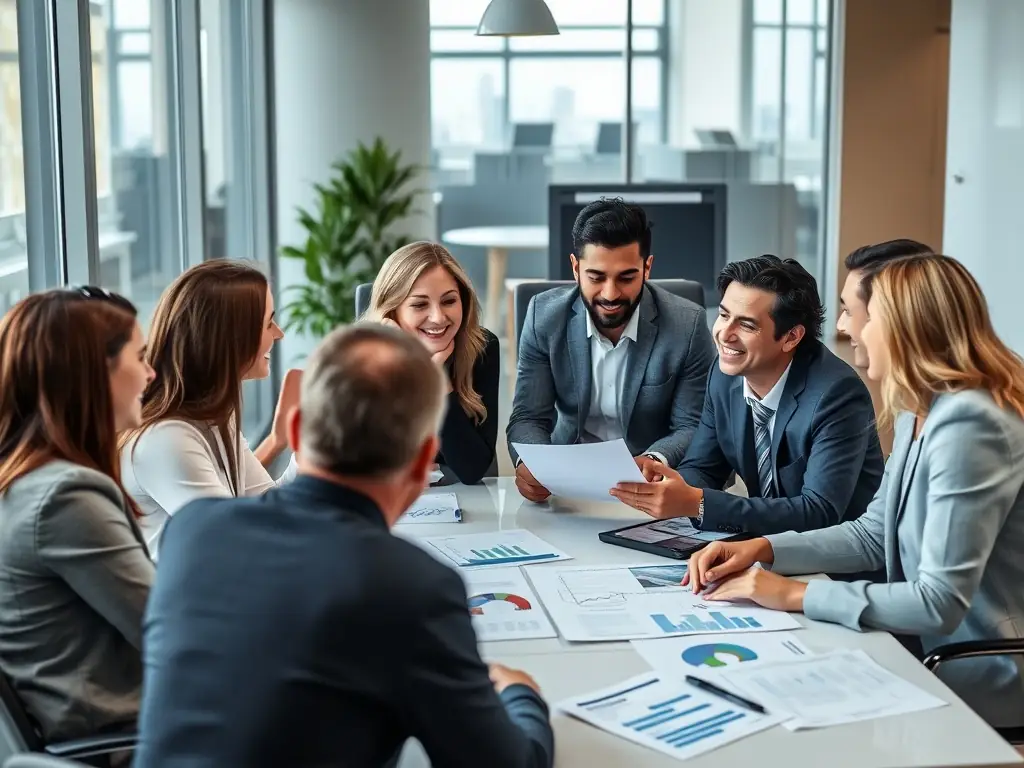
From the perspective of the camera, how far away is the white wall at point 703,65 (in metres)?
8.07

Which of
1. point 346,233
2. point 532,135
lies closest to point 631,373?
point 346,233

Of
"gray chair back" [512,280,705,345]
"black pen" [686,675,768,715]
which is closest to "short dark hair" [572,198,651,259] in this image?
"gray chair back" [512,280,705,345]

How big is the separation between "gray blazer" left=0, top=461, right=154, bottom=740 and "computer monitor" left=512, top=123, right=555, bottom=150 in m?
6.29

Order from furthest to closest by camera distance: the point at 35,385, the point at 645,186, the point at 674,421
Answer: the point at 645,186, the point at 674,421, the point at 35,385

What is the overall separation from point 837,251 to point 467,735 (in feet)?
26.9

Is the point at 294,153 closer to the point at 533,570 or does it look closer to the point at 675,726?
the point at 533,570

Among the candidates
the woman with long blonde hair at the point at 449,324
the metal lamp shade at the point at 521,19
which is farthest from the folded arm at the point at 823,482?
the metal lamp shade at the point at 521,19

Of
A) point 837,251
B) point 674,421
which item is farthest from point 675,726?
point 837,251

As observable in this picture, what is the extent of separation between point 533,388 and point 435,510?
792 mm

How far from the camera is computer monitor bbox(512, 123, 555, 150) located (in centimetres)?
782

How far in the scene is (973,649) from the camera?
200 centimetres

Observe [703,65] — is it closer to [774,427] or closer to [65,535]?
[774,427]

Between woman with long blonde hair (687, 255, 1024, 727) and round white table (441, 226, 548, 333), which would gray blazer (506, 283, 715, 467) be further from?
round white table (441, 226, 548, 333)

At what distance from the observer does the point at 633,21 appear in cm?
792
